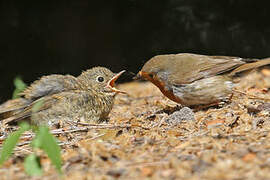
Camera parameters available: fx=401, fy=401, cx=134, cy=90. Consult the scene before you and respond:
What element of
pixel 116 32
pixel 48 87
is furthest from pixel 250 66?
pixel 116 32

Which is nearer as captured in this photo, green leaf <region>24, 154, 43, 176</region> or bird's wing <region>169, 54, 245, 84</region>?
green leaf <region>24, 154, 43, 176</region>

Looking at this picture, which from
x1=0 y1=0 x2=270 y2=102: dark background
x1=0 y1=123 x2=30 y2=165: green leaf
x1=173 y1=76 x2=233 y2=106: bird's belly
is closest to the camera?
x1=0 y1=123 x2=30 y2=165: green leaf

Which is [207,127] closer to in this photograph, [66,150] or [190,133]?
[190,133]

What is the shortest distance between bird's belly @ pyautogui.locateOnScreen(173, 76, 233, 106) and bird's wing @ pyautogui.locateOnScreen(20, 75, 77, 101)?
4.73 ft

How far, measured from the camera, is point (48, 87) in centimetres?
514

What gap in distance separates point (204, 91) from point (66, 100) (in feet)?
6.01

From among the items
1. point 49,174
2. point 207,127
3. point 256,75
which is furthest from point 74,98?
point 256,75

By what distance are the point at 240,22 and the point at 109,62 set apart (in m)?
3.14

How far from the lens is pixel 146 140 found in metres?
3.73

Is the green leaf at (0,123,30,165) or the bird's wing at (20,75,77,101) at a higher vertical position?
the bird's wing at (20,75,77,101)

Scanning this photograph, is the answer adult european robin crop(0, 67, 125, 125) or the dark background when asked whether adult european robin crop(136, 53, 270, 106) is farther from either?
the dark background

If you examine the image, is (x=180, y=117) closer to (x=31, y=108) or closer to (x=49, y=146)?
(x=31, y=108)

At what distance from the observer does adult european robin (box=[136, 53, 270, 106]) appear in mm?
5383

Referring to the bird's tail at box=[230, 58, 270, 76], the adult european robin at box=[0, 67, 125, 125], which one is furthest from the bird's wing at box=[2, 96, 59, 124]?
the bird's tail at box=[230, 58, 270, 76]
